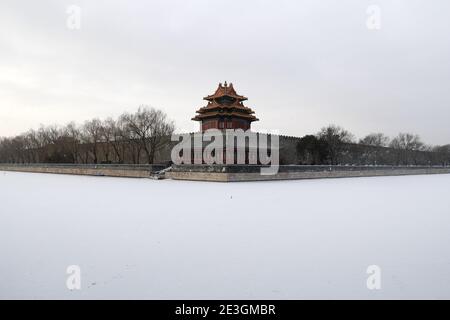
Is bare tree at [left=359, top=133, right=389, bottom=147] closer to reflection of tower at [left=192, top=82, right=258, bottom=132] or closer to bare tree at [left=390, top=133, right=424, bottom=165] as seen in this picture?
bare tree at [left=390, top=133, right=424, bottom=165]

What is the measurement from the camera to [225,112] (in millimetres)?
34281

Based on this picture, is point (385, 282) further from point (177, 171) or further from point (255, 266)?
point (177, 171)

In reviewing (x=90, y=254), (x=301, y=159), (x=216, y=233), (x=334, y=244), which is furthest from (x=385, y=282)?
(x=301, y=159)

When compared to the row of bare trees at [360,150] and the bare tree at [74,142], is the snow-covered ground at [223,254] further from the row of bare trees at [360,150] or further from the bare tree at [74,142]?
the bare tree at [74,142]

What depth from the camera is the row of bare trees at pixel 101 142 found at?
37.8m

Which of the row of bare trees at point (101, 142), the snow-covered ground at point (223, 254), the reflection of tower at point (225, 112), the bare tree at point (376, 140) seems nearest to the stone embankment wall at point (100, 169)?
the row of bare trees at point (101, 142)

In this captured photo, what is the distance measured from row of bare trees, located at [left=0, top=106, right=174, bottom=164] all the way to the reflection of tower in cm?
622

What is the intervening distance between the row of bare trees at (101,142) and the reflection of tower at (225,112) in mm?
6222

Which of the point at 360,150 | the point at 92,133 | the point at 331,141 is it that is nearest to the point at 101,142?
the point at 92,133

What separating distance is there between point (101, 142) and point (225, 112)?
73.6 ft

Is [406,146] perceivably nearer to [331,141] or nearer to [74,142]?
[331,141]
